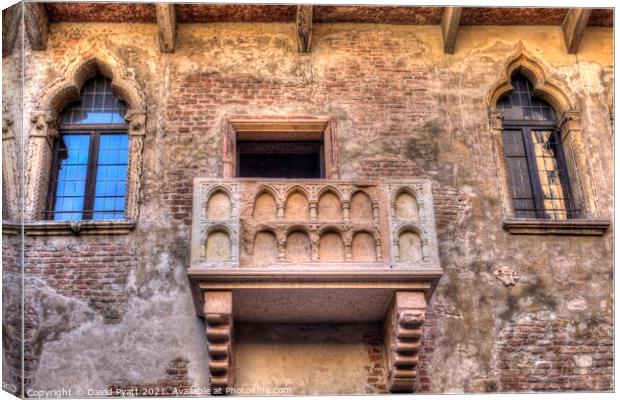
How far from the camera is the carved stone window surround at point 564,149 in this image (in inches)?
309

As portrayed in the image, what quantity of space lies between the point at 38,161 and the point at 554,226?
5.55 metres

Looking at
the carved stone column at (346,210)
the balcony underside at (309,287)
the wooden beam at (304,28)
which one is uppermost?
the wooden beam at (304,28)

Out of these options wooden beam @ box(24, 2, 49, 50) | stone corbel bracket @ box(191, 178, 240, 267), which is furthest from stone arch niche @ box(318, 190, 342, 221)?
wooden beam @ box(24, 2, 49, 50)

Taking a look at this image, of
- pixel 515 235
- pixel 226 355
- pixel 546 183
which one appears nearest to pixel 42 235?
pixel 226 355

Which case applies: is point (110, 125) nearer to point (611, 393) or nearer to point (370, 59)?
point (370, 59)

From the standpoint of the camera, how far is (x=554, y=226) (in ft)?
25.8

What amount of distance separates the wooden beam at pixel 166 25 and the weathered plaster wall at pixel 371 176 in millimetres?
121

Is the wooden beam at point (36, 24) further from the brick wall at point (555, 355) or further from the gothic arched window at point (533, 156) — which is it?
the brick wall at point (555, 355)

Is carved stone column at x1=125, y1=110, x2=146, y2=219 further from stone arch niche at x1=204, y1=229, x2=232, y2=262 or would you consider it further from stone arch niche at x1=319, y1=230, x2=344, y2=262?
stone arch niche at x1=319, y1=230, x2=344, y2=262

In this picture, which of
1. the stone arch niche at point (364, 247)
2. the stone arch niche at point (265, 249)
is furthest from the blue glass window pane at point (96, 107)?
the stone arch niche at point (364, 247)

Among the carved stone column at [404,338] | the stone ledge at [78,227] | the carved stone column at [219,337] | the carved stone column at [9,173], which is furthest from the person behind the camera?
the carved stone column at [9,173]

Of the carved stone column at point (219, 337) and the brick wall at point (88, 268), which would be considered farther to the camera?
the brick wall at point (88, 268)

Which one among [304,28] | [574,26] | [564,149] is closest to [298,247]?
[304,28]

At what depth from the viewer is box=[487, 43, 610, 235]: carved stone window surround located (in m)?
7.86
